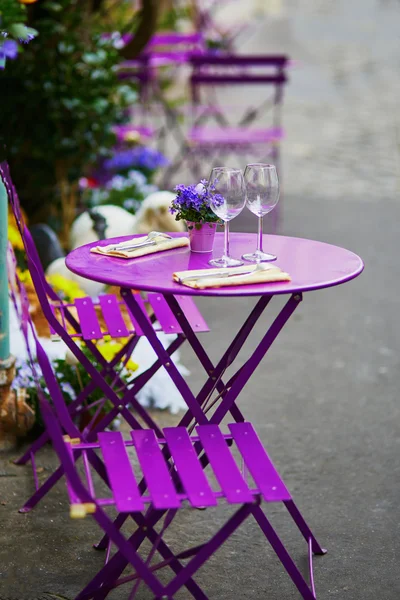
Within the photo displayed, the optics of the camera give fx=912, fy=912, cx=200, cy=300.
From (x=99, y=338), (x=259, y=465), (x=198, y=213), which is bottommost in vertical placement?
(x=259, y=465)

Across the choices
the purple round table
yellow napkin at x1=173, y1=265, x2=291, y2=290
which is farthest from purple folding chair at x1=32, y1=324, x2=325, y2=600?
yellow napkin at x1=173, y1=265, x2=291, y2=290

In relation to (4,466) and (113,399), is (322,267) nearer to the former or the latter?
(113,399)

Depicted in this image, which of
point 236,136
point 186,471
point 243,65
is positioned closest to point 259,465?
point 186,471

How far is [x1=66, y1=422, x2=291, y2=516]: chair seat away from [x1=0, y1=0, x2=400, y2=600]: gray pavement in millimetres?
463

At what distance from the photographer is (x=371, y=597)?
2.91 metres

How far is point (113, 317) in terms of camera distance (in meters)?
3.58

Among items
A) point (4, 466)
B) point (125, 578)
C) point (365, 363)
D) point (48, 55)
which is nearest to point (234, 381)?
point (125, 578)

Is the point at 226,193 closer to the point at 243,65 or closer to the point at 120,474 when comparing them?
the point at 120,474

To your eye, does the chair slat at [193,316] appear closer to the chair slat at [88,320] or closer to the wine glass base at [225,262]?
the chair slat at [88,320]

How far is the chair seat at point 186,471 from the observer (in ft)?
7.86

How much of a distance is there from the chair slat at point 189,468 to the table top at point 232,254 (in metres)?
0.45

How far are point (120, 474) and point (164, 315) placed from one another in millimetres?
1142

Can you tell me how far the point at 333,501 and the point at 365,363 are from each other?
160 centimetres

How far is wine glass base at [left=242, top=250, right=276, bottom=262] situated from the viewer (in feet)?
9.75
